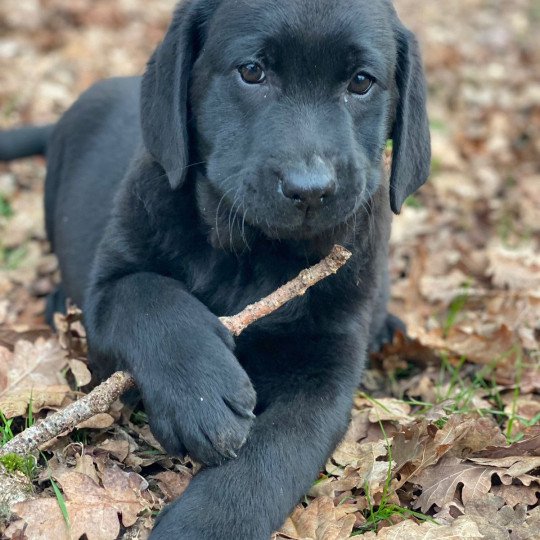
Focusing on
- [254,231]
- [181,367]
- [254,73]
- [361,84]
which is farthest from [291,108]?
[181,367]

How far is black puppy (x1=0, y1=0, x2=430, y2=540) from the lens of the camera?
248cm

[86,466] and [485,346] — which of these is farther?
[485,346]

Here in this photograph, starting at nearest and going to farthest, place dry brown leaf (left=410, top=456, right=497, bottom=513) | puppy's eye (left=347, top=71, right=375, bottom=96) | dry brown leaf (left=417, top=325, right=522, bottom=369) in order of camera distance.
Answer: dry brown leaf (left=410, top=456, right=497, bottom=513) → puppy's eye (left=347, top=71, right=375, bottom=96) → dry brown leaf (left=417, top=325, right=522, bottom=369)

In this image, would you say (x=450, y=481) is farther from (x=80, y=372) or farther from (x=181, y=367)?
(x=80, y=372)

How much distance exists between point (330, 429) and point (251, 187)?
2.55ft

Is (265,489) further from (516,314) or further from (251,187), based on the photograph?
(516,314)

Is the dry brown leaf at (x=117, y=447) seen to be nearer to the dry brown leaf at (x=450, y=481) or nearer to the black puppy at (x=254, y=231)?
the black puppy at (x=254, y=231)

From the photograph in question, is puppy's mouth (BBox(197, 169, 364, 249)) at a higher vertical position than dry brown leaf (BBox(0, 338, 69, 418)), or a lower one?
higher

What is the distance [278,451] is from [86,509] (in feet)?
1.84

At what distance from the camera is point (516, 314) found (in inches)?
164

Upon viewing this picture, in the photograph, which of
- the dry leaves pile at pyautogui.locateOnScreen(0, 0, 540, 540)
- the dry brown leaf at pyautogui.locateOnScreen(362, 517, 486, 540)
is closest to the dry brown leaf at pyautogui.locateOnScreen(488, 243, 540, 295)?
the dry leaves pile at pyautogui.locateOnScreen(0, 0, 540, 540)

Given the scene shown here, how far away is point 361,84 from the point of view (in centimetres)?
285

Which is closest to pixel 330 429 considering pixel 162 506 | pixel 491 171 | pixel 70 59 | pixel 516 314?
pixel 162 506

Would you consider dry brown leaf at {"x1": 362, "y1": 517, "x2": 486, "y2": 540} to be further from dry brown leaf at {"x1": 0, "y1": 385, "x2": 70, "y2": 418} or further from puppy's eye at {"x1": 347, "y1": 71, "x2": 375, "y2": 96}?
puppy's eye at {"x1": 347, "y1": 71, "x2": 375, "y2": 96}
